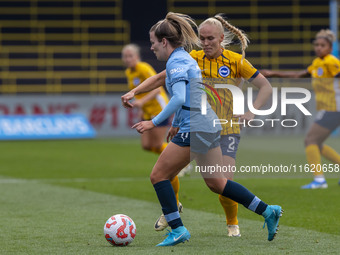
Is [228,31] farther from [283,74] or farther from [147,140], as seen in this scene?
[147,140]

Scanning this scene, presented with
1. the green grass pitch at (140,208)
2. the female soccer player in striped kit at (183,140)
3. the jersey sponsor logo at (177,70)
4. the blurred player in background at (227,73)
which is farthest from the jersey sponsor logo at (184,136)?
the green grass pitch at (140,208)

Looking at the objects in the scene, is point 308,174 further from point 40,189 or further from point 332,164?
point 40,189

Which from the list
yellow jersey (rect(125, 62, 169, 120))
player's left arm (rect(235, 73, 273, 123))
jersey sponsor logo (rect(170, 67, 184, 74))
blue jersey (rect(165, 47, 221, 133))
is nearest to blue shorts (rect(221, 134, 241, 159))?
player's left arm (rect(235, 73, 273, 123))

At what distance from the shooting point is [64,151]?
60.3 feet

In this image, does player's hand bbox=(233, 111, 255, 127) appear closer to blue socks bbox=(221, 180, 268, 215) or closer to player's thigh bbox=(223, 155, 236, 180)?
player's thigh bbox=(223, 155, 236, 180)

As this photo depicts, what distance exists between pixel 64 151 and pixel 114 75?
30.9 feet

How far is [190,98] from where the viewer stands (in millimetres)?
5840

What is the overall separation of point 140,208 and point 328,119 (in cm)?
357

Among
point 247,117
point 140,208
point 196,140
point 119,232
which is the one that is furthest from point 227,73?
point 140,208

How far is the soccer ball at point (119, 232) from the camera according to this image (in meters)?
6.00

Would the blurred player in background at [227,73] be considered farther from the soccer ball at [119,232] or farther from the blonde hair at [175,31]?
the soccer ball at [119,232]

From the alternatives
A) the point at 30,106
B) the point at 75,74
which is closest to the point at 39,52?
the point at 75,74

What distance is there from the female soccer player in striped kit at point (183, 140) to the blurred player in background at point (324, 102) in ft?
15.6

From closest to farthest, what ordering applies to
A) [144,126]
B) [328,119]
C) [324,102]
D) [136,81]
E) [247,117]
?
1. [144,126]
2. [247,117]
3. [328,119]
4. [324,102]
5. [136,81]
